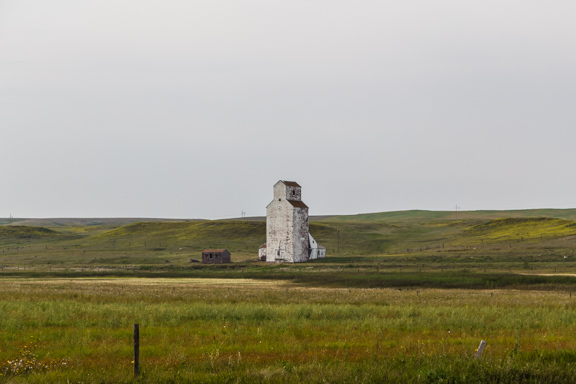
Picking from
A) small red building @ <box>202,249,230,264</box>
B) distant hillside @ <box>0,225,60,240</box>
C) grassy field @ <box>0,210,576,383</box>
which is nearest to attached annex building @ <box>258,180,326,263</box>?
small red building @ <box>202,249,230,264</box>

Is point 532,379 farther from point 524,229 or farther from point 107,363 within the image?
point 524,229

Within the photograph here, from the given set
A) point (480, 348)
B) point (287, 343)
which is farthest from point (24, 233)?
point (480, 348)

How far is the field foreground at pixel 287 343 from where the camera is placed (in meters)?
14.5

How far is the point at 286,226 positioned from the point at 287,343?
78.2 m

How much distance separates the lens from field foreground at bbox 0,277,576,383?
14516 millimetres

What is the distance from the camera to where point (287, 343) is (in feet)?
64.2

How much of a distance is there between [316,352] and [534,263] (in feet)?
220

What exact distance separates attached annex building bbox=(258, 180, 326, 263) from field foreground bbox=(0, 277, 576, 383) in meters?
65.9

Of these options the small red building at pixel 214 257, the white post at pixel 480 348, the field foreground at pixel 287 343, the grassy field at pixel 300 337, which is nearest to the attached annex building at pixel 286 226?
the small red building at pixel 214 257

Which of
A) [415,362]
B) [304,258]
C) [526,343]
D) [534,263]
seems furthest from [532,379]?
[304,258]

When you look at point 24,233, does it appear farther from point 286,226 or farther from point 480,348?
point 480,348

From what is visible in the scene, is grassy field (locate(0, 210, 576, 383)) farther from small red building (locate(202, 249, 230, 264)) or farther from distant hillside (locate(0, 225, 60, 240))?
distant hillside (locate(0, 225, 60, 240))

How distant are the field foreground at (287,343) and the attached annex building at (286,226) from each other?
216ft

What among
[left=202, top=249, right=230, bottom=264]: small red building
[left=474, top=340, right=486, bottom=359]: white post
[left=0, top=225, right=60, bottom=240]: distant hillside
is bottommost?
[left=202, top=249, right=230, bottom=264]: small red building
